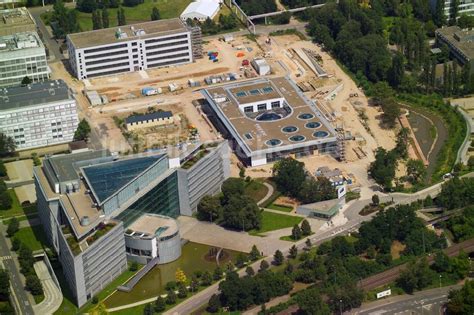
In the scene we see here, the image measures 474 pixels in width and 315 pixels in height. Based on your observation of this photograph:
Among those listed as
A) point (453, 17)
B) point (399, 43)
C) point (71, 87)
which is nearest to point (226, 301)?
point (71, 87)

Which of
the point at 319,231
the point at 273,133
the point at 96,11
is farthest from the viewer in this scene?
the point at 96,11

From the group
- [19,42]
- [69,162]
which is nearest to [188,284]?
[69,162]

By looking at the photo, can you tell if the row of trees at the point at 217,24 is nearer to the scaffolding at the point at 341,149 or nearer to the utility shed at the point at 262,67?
the utility shed at the point at 262,67

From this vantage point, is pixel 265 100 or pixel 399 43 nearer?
pixel 265 100

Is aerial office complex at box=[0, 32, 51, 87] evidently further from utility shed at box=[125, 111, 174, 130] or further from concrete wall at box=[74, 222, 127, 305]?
concrete wall at box=[74, 222, 127, 305]

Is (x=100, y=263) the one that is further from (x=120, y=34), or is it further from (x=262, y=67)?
(x=120, y=34)

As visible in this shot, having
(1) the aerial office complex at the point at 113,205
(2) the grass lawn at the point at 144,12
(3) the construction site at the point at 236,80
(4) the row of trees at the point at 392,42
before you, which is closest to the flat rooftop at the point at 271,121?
(3) the construction site at the point at 236,80

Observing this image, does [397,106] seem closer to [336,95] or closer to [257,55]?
[336,95]
